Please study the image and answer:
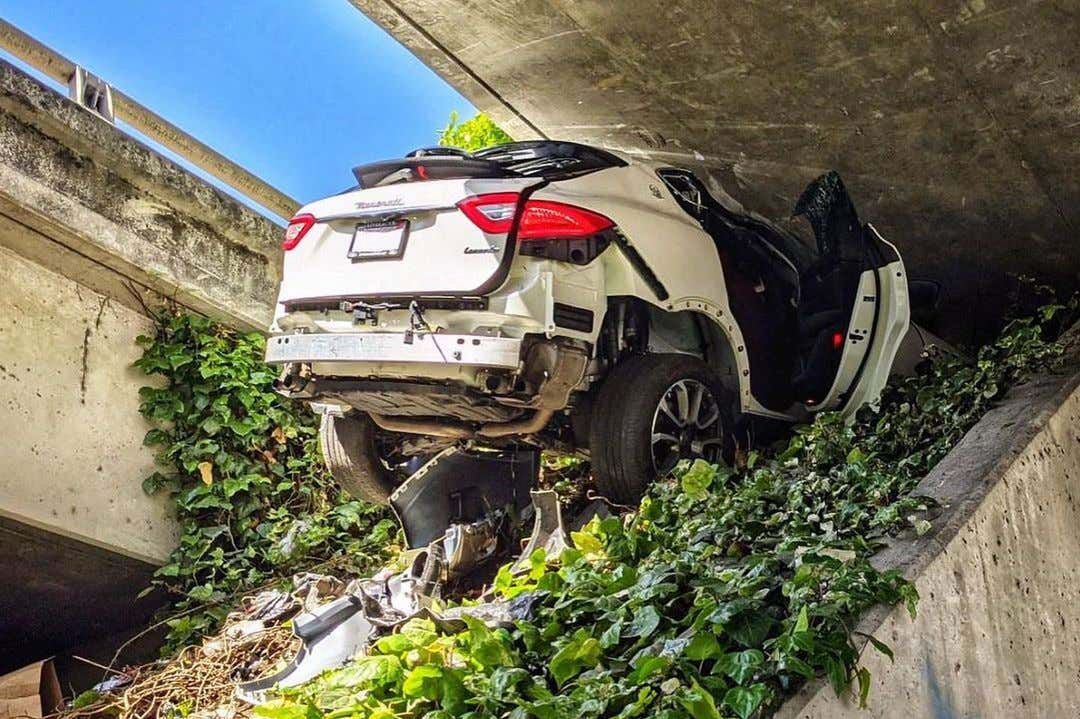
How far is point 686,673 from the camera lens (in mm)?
2805

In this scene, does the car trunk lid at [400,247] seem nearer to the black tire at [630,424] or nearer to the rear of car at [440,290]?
the rear of car at [440,290]

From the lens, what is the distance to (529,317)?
425 centimetres

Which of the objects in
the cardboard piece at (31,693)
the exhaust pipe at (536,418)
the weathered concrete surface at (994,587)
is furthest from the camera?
the cardboard piece at (31,693)

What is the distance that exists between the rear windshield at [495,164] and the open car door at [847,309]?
5.29 ft

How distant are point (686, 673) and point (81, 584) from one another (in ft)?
15.8

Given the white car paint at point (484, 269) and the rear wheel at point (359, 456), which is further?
the rear wheel at point (359, 456)

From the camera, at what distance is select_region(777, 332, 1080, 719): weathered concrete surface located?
9.98 ft

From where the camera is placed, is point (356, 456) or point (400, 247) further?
point (356, 456)

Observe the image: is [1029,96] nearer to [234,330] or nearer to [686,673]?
[686,673]

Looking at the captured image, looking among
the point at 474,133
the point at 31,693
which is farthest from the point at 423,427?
the point at 474,133

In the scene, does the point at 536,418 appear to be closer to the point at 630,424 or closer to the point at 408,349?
the point at 630,424

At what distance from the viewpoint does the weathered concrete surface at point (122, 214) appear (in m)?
5.63

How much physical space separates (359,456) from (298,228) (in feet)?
3.98

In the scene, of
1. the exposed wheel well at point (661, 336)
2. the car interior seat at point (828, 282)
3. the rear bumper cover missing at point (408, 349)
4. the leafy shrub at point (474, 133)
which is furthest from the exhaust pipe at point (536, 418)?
the leafy shrub at point (474, 133)
